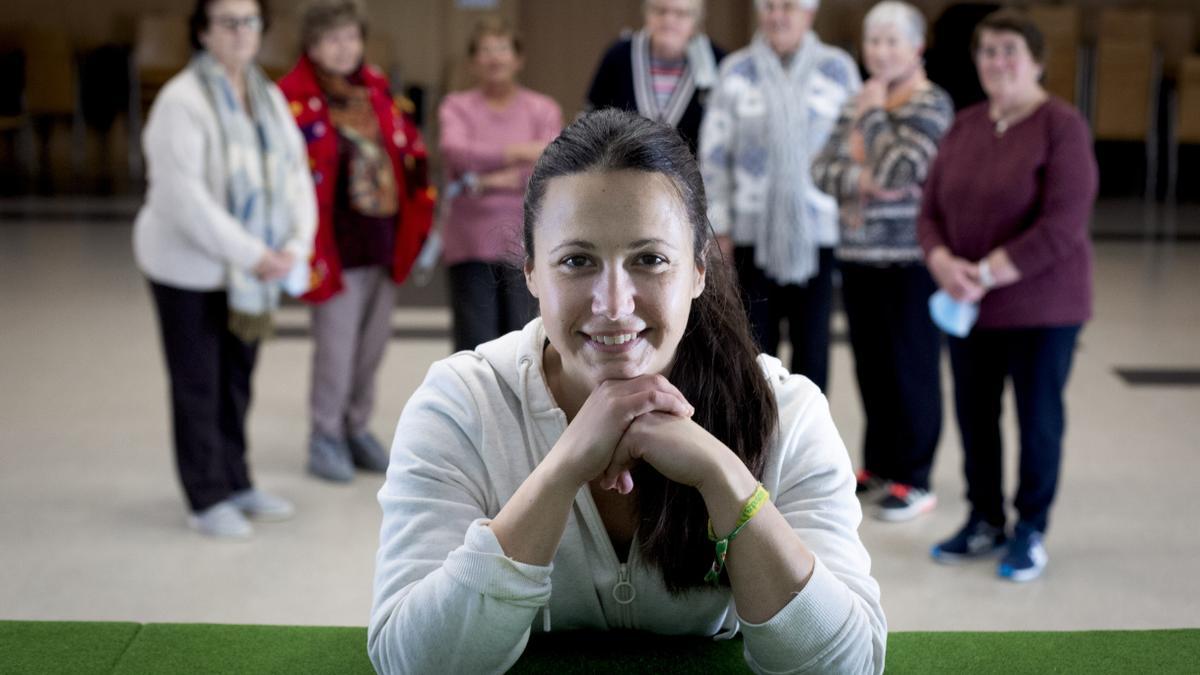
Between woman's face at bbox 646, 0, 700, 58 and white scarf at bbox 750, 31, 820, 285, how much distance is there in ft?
1.41

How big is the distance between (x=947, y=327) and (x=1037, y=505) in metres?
0.53

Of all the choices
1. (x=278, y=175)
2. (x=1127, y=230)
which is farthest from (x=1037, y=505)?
(x=1127, y=230)

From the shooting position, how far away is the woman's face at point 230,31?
3.98 metres

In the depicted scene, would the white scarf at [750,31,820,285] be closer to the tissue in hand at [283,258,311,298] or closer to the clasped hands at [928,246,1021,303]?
the clasped hands at [928,246,1021,303]

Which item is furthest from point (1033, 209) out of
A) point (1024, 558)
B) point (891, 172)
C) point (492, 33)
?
point (492, 33)

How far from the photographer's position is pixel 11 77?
12.0 metres

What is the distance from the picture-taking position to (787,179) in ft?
14.7

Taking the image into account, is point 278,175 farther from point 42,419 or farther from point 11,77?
point 11,77

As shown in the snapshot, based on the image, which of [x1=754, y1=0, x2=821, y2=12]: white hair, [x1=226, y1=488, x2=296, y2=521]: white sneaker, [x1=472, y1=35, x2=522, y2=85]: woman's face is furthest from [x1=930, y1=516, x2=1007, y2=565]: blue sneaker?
[x1=472, y1=35, x2=522, y2=85]: woman's face

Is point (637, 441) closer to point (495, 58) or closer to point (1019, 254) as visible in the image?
point (1019, 254)

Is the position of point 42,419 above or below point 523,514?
below

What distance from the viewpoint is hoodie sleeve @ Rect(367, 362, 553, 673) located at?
149 cm

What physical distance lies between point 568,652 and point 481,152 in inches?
130

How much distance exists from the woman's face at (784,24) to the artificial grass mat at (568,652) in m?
3.08
